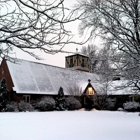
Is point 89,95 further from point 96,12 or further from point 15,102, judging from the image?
point 96,12

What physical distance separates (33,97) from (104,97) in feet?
28.8

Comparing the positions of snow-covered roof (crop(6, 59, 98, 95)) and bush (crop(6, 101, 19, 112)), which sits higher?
snow-covered roof (crop(6, 59, 98, 95))

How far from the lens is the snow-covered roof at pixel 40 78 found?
28016 mm

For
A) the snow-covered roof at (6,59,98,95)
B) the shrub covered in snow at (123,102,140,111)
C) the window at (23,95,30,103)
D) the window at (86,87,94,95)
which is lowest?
the shrub covered in snow at (123,102,140,111)

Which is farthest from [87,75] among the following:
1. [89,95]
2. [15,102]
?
[15,102]

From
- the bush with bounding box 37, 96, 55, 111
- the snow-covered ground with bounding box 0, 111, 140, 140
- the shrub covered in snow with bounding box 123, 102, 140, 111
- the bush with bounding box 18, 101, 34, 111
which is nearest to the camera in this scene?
the snow-covered ground with bounding box 0, 111, 140, 140

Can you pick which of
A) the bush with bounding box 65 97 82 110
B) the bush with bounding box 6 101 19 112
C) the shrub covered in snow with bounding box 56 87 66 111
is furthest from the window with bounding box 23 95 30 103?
the bush with bounding box 65 97 82 110

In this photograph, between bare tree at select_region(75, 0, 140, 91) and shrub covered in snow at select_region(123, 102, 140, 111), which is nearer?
bare tree at select_region(75, 0, 140, 91)

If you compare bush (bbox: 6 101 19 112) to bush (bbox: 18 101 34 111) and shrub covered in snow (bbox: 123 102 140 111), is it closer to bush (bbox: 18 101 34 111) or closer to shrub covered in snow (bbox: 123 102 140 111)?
bush (bbox: 18 101 34 111)

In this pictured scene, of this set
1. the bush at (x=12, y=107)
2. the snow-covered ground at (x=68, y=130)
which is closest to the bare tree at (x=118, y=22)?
the snow-covered ground at (x=68, y=130)

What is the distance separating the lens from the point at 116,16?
380 inches

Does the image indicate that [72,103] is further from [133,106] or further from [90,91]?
[133,106]

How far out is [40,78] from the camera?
103 ft

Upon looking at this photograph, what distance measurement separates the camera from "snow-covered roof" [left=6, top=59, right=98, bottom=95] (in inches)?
1103
